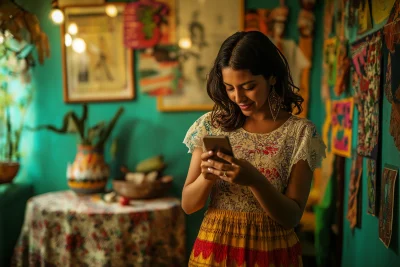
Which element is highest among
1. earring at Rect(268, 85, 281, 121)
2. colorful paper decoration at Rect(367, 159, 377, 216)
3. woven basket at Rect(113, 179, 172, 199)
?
earring at Rect(268, 85, 281, 121)

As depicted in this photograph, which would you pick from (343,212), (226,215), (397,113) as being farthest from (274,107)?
(343,212)

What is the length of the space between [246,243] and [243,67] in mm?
483

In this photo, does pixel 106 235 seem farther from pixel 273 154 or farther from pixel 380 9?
pixel 380 9

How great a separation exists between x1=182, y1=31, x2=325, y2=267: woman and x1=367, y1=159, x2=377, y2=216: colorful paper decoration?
1.83ft

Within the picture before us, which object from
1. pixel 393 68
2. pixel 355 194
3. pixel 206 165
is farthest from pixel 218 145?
pixel 355 194

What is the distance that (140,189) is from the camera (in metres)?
2.48

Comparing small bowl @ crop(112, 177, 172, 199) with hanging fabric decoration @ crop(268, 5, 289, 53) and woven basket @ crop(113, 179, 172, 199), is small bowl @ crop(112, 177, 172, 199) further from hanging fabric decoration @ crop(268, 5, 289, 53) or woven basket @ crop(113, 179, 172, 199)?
hanging fabric decoration @ crop(268, 5, 289, 53)

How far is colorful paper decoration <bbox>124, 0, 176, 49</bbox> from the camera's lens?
280 cm

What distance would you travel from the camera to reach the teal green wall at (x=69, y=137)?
2881 mm

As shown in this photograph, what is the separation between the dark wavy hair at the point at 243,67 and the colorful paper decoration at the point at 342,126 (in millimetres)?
925

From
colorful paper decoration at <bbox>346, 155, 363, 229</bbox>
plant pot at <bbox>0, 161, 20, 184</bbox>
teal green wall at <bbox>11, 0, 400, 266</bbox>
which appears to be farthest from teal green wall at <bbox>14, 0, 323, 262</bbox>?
colorful paper decoration at <bbox>346, 155, 363, 229</bbox>

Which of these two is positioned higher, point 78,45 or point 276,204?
point 78,45

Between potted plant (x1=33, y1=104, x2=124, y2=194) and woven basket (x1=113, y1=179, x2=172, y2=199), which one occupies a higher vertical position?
potted plant (x1=33, y1=104, x2=124, y2=194)

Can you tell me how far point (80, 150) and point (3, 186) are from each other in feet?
1.88
